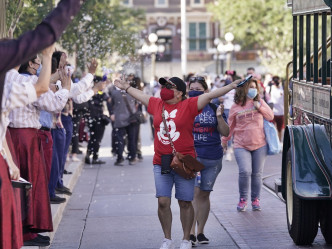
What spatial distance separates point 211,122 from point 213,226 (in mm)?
1524

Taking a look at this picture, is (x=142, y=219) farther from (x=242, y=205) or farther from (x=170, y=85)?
(x=170, y=85)

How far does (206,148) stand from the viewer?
9539mm

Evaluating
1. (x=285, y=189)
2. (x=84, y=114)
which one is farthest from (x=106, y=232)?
(x=84, y=114)

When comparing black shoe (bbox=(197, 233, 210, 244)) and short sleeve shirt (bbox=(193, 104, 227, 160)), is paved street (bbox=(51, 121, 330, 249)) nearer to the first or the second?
black shoe (bbox=(197, 233, 210, 244))

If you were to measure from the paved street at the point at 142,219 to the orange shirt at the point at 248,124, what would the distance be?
86cm

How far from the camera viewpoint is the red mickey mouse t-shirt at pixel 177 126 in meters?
8.46

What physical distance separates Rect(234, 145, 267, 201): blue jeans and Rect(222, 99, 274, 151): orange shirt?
78 mm

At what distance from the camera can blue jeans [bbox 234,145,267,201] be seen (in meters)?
11.6

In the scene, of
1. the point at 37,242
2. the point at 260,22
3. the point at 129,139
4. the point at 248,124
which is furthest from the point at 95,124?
the point at 260,22

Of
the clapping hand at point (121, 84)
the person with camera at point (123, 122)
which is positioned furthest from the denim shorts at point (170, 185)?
the person with camera at point (123, 122)

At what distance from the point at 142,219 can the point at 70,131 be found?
3.43 meters

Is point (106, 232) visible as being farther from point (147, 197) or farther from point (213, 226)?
point (147, 197)

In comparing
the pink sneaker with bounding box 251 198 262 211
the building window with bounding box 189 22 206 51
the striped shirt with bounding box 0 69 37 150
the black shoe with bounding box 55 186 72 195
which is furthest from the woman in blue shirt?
the building window with bounding box 189 22 206 51

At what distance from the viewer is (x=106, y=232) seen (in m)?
10.4
